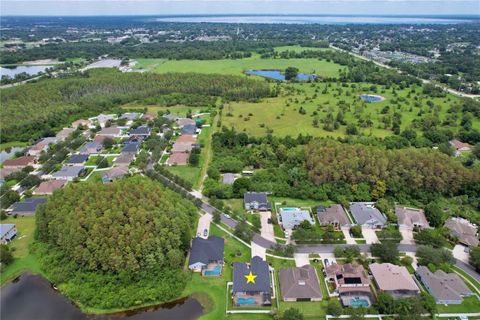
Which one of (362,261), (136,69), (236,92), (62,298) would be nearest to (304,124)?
A: (236,92)

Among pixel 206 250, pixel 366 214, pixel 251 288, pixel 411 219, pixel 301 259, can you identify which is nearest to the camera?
pixel 251 288

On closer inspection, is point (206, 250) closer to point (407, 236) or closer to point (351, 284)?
point (351, 284)

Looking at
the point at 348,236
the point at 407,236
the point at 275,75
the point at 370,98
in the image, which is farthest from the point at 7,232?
the point at 275,75

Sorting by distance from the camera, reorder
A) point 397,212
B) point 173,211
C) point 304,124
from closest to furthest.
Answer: point 173,211 < point 397,212 < point 304,124

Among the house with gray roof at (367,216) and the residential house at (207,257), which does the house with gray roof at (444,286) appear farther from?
the residential house at (207,257)

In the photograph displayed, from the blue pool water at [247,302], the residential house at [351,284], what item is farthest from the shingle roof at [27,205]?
the residential house at [351,284]

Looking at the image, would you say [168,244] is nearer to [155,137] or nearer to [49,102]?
[155,137]
